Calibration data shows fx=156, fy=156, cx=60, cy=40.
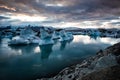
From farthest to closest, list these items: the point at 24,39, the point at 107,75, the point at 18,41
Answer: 1. the point at 24,39
2. the point at 18,41
3. the point at 107,75

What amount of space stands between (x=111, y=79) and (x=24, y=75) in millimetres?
10536

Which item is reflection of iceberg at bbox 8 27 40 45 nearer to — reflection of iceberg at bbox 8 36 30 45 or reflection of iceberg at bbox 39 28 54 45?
reflection of iceberg at bbox 8 36 30 45

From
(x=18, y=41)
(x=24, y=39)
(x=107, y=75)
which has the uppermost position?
(x=107, y=75)

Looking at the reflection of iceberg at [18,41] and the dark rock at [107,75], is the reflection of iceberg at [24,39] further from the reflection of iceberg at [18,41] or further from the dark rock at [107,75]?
the dark rock at [107,75]

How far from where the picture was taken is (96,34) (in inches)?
2761

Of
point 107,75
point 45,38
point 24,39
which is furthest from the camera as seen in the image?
point 24,39

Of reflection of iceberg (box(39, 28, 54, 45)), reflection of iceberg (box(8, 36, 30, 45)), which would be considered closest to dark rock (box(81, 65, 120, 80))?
reflection of iceberg (box(39, 28, 54, 45))

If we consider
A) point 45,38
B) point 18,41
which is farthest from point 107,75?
point 18,41

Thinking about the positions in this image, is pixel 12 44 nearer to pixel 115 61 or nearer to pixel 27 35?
pixel 27 35

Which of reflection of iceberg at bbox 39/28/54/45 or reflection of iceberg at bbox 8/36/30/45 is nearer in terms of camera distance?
reflection of iceberg at bbox 39/28/54/45

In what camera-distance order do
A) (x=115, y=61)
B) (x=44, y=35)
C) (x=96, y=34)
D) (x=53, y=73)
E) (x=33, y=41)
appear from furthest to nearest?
(x=96, y=34), (x=33, y=41), (x=44, y=35), (x=53, y=73), (x=115, y=61)

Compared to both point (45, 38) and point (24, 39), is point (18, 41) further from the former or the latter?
point (45, 38)

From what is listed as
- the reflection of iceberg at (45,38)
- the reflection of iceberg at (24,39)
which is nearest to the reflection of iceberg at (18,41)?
the reflection of iceberg at (24,39)

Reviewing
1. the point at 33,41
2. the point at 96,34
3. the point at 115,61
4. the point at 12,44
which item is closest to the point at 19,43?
the point at 12,44
